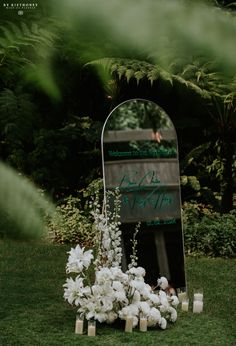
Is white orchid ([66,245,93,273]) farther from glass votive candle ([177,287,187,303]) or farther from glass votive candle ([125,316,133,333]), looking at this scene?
glass votive candle ([177,287,187,303])

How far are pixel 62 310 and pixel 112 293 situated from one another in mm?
643

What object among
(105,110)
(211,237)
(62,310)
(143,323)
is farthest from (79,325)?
(105,110)

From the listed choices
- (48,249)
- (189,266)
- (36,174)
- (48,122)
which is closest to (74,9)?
(189,266)

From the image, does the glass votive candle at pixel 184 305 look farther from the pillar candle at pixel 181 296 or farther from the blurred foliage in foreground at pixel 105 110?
the blurred foliage in foreground at pixel 105 110

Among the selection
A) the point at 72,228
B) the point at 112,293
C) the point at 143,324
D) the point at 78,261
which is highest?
the point at 72,228

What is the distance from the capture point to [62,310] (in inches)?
148

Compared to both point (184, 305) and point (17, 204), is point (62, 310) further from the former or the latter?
point (17, 204)

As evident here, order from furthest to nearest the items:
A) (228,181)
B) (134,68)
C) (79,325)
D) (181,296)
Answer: (228,181)
(134,68)
(181,296)
(79,325)

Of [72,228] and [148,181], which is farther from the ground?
[148,181]

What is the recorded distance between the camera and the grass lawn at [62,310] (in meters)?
3.18

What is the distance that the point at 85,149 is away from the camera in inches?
317

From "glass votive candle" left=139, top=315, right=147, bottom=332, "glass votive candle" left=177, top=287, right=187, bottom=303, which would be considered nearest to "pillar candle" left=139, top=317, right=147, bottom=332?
"glass votive candle" left=139, top=315, right=147, bottom=332

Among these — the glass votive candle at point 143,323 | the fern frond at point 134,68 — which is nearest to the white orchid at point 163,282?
the glass votive candle at point 143,323

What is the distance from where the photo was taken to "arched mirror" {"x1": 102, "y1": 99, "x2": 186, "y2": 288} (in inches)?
153
